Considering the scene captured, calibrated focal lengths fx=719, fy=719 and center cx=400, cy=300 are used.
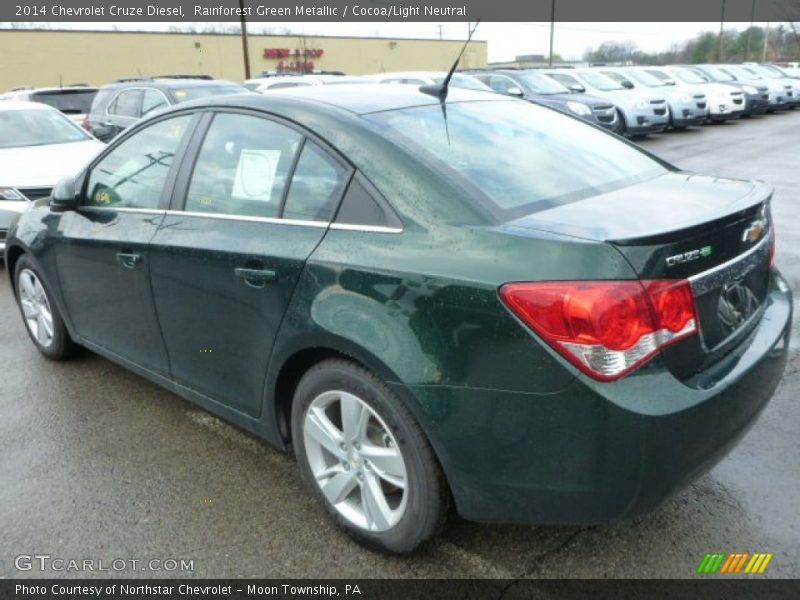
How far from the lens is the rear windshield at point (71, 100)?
47.4ft

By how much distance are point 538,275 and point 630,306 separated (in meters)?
0.26

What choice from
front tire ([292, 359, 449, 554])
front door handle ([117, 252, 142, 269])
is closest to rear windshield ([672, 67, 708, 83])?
front door handle ([117, 252, 142, 269])

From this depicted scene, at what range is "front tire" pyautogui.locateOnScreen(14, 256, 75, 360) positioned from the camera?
4289 mm

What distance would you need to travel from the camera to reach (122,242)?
11.1ft

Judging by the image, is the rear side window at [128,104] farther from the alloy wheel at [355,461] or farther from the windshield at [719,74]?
the windshield at [719,74]

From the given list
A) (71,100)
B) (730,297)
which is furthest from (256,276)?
(71,100)

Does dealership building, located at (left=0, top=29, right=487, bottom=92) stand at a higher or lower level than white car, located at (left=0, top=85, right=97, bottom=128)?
higher

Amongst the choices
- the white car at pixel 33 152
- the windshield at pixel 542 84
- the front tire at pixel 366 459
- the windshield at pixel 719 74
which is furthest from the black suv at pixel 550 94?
the front tire at pixel 366 459

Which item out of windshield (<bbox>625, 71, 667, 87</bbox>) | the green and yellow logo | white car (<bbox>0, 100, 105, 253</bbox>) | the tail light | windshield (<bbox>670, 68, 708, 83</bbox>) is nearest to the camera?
the tail light

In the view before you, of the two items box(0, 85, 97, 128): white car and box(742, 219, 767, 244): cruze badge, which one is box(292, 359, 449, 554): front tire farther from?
box(0, 85, 97, 128): white car

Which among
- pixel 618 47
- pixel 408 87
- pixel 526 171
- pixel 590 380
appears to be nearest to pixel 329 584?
pixel 590 380

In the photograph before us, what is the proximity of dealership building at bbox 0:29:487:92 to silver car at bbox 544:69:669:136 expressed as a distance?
30.2 m

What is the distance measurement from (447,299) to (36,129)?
784cm

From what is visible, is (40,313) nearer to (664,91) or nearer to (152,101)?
(152,101)
